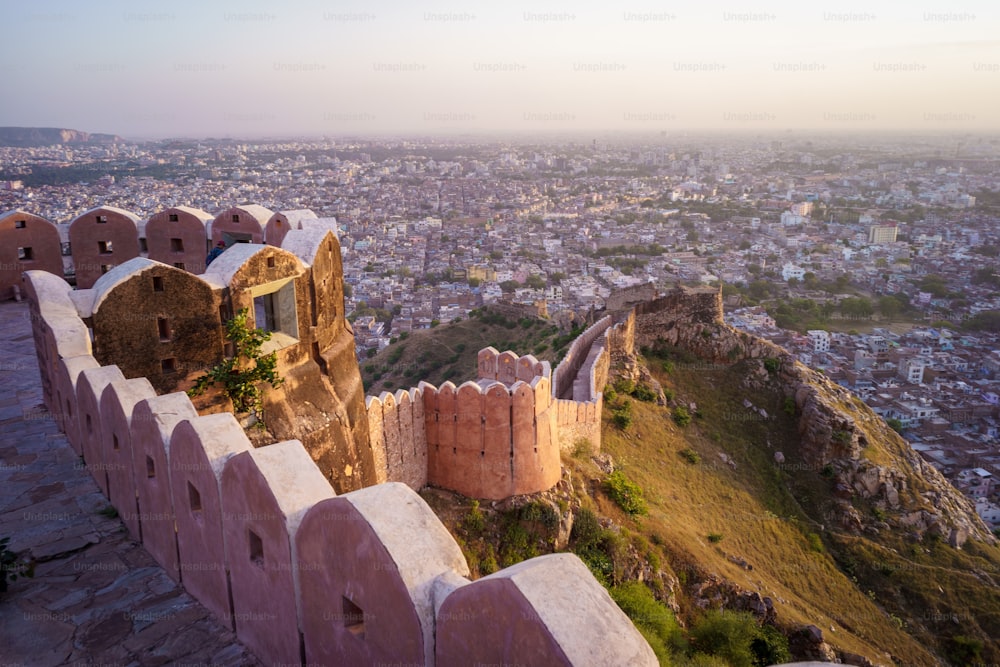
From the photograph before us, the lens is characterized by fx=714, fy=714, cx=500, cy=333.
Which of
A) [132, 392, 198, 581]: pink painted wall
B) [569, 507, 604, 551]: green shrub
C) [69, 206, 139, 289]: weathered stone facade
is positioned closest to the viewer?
[132, 392, 198, 581]: pink painted wall

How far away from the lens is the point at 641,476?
48.1 ft

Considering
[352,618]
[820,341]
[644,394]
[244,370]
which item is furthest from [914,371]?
[352,618]

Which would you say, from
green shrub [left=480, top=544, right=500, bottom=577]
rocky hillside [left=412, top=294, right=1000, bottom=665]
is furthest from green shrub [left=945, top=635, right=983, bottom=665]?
green shrub [left=480, top=544, right=500, bottom=577]

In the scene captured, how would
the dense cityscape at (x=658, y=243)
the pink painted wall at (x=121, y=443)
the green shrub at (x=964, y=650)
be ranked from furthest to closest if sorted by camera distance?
1. the dense cityscape at (x=658, y=243)
2. the green shrub at (x=964, y=650)
3. the pink painted wall at (x=121, y=443)

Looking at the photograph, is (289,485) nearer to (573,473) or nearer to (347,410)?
(347,410)

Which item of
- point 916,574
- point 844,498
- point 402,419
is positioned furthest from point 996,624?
point 402,419

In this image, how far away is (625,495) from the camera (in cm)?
1279

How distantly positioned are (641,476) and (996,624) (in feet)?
25.9

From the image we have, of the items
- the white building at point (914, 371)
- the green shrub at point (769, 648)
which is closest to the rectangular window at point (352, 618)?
the green shrub at point (769, 648)

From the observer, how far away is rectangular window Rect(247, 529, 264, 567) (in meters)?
3.52

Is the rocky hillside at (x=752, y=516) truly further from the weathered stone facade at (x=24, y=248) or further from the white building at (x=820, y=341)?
the white building at (x=820, y=341)

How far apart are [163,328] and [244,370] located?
37.0 inches

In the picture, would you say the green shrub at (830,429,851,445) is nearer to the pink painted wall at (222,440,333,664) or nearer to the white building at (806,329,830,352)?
the pink painted wall at (222,440,333,664)

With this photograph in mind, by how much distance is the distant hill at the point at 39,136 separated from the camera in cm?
7769
